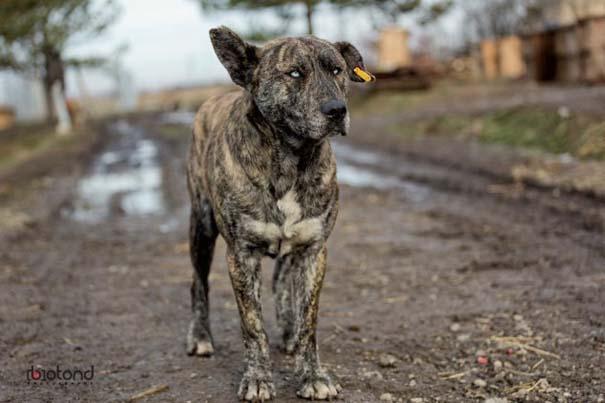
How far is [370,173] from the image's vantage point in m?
14.7

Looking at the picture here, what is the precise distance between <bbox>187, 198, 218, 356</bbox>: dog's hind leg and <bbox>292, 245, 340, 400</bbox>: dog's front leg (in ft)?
3.27

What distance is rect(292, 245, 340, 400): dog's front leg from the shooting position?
4.56 metres

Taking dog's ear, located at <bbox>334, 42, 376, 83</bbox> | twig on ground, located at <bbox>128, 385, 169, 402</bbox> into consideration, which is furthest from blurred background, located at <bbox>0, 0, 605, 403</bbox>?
dog's ear, located at <bbox>334, 42, 376, 83</bbox>

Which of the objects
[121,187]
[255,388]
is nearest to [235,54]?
[255,388]

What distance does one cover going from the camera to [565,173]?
11406mm

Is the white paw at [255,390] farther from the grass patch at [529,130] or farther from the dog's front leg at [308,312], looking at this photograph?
the grass patch at [529,130]

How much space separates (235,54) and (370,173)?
10.4 meters

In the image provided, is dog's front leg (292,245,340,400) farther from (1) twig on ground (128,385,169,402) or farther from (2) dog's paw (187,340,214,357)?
(2) dog's paw (187,340,214,357)

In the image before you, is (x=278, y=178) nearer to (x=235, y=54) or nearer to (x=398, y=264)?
(x=235, y=54)

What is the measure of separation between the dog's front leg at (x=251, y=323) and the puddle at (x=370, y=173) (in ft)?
23.5

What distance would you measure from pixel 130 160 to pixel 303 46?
16.6 metres

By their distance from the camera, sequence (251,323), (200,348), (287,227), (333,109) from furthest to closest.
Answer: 1. (200,348)
2. (251,323)
3. (287,227)
4. (333,109)

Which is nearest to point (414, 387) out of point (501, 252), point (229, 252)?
point (229, 252)

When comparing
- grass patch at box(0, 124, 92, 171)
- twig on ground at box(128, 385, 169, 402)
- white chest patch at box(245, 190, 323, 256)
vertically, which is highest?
white chest patch at box(245, 190, 323, 256)
